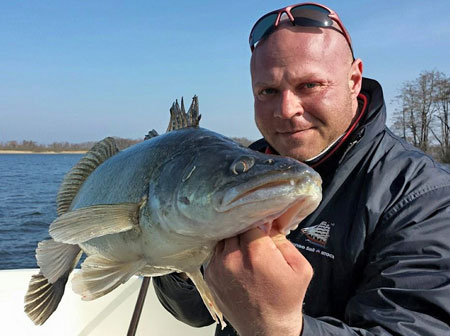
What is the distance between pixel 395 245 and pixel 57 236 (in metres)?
1.80

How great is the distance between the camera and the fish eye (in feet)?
5.74

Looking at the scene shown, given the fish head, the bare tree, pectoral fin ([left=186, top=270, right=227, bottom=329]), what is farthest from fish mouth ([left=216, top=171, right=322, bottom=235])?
the bare tree

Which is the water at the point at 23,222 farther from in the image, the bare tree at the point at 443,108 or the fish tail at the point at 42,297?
the bare tree at the point at 443,108

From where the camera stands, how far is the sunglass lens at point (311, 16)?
3098mm

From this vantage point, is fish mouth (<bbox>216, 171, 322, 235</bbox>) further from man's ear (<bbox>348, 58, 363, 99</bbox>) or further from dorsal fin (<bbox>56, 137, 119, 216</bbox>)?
man's ear (<bbox>348, 58, 363, 99</bbox>)

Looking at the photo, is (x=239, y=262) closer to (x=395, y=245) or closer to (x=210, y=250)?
(x=210, y=250)

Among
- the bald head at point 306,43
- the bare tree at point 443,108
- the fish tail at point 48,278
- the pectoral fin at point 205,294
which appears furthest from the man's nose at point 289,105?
the bare tree at point 443,108

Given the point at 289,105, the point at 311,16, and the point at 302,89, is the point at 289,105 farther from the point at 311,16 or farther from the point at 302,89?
the point at 311,16

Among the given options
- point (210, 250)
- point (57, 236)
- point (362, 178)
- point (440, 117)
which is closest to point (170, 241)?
point (210, 250)

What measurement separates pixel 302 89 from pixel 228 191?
60.5 inches

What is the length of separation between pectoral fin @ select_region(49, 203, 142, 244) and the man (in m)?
0.58

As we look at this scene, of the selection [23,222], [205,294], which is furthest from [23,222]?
[205,294]

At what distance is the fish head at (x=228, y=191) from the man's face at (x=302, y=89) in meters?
0.92

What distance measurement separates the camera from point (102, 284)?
227cm
